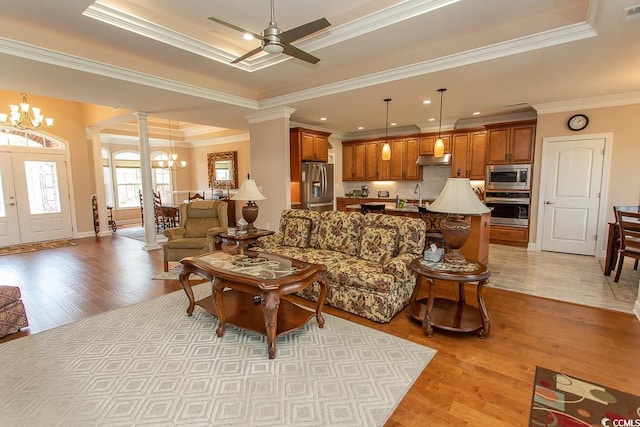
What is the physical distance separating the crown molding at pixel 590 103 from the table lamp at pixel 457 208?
4123 millimetres

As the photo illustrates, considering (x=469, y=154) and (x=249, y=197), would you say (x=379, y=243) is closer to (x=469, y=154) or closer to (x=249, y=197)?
(x=249, y=197)

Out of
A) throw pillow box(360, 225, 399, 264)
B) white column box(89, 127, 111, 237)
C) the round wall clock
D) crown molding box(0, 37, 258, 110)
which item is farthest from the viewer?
white column box(89, 127, 111, 237)

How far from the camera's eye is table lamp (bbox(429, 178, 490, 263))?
8.78 feet

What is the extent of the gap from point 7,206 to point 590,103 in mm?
11372

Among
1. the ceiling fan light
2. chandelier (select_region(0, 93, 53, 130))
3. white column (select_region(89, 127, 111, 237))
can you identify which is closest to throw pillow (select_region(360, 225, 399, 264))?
the ceiling fan light

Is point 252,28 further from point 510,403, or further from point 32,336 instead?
point 510,403

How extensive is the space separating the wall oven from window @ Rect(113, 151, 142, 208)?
10042 millimetres

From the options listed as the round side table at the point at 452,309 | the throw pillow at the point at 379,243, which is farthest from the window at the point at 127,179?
the round side table at the point at 452,309

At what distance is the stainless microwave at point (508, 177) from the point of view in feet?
19.1

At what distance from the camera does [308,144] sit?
644 centimetres

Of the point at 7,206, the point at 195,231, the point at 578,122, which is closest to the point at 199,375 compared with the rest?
the point at 195,231

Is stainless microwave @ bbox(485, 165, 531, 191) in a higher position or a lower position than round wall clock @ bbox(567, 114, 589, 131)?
lower

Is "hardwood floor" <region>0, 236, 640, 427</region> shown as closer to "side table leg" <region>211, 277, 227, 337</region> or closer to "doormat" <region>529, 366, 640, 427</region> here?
"doormat" <region>529, 366, 640, 427</region>

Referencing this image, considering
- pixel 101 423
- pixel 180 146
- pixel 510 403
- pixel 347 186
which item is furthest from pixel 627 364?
pixel 180 146
